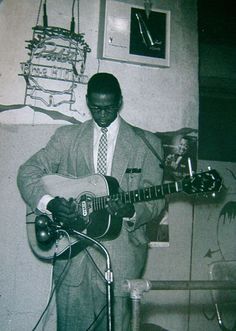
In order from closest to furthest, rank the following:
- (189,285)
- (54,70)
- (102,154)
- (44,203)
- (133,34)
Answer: (189,285)
(44,203)
(102,154)
(54,70)
(133,34)

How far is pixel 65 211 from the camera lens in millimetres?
2436

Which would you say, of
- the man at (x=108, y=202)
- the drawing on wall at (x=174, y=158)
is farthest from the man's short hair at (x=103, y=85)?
the drawing on wall at (x=174, y=158)

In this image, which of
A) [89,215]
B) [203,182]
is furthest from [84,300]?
[203,182]

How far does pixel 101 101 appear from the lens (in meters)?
2.69

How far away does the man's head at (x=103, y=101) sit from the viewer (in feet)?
8.82

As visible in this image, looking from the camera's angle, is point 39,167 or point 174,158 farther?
point 174,158

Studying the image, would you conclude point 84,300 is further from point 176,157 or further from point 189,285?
point 176,157

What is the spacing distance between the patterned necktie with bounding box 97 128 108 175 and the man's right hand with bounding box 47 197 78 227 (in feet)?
1.10

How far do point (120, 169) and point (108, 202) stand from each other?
1.13ft

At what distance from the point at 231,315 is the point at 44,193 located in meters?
2.23

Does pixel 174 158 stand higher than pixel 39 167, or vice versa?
pixel 174 158

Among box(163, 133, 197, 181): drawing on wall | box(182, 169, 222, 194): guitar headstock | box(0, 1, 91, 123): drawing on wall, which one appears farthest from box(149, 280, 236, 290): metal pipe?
box(0, 1, 91, 123): drawing on wall

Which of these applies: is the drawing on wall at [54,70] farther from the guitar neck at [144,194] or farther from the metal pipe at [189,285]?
the metal pipe at [189,285]

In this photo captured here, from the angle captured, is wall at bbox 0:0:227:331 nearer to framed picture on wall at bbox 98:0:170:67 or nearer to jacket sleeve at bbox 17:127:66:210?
framed picture on wall at bbox 98:0:170:67
